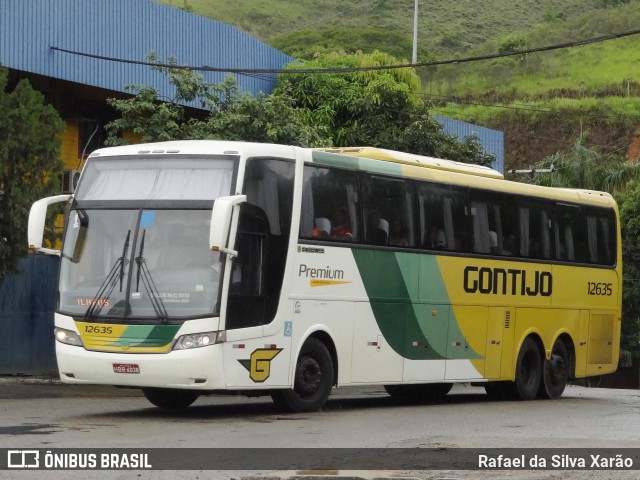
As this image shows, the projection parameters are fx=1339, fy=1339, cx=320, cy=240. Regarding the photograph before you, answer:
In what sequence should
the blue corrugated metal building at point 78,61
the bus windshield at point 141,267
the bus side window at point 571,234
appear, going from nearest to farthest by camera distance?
1. the bus windshield at point 141,267
2. the bus side window at point 571,234
3. the blue corrugated metal building at point 78,61

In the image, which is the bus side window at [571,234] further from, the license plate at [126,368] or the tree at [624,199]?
the tree at [624,199]

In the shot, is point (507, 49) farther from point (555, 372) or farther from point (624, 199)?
point (555, 372)

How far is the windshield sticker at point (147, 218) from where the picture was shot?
15.8 metres

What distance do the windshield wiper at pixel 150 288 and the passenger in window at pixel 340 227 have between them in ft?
9.47

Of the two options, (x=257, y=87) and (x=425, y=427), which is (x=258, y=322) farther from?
(x=257, y=87)

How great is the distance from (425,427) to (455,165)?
6.34 m

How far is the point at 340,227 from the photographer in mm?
17578

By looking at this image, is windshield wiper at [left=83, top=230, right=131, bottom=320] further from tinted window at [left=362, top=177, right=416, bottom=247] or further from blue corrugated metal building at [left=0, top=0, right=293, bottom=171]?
blue corrugated metal building at [left=0, top=0, right=293, bottom=171]

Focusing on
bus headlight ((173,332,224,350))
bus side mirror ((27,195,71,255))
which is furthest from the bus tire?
bus side mirror ((27,195,71,255))

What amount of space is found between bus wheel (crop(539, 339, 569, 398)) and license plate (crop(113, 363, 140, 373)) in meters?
9.16

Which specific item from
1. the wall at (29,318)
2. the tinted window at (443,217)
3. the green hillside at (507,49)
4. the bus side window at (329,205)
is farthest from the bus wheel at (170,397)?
the green hillside at (507,49)

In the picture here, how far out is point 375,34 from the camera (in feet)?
303

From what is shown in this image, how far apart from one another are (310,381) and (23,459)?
20.9 feet

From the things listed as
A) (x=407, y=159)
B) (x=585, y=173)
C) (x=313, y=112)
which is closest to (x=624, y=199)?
(x=585, y=173)
